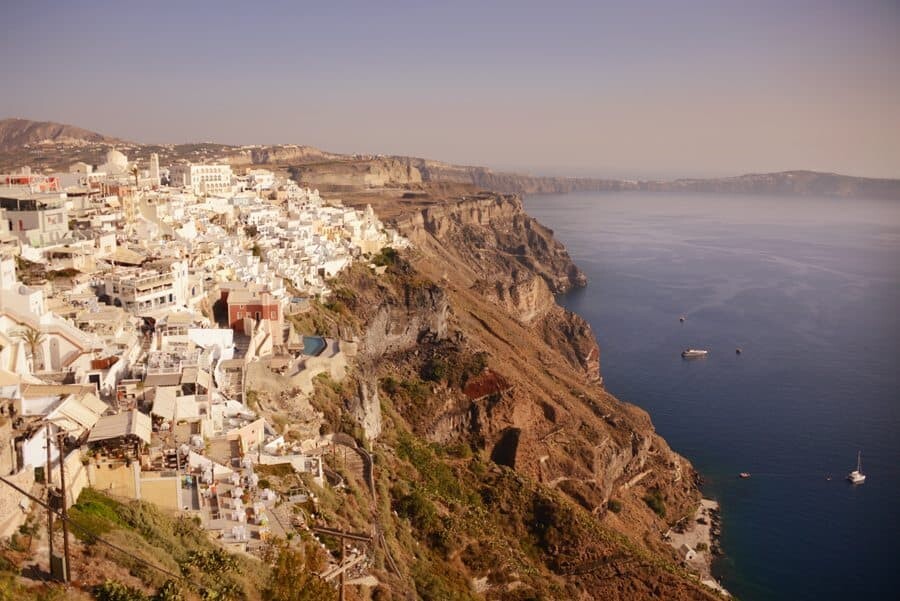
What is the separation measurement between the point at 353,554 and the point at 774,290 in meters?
74.8

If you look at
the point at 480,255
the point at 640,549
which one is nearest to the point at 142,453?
the point at 640,549

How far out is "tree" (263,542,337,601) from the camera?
10703 mm

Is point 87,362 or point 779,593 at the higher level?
point 87,362

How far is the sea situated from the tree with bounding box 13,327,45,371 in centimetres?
2444

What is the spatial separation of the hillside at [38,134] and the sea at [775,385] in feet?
253

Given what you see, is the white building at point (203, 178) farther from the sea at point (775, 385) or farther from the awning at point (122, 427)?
the awning at point (122, 427)

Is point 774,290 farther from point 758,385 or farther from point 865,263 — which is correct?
point 758,385

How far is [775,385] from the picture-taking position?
1924 inches

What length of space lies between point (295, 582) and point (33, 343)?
8599mm

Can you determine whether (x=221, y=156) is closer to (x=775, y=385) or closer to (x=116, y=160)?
(x=116, y=160)

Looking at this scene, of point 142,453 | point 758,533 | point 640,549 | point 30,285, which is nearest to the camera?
point 142,453

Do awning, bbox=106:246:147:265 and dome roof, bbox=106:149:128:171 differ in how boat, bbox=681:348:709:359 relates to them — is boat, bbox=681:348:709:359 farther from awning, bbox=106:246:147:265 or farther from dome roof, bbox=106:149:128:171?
awning, bbox=106:246:147:265

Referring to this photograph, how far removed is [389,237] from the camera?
49156 millimetres

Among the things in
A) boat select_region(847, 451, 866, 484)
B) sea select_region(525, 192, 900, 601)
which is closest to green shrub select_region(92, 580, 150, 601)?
sea select_region(525, 192, 900, 601)
